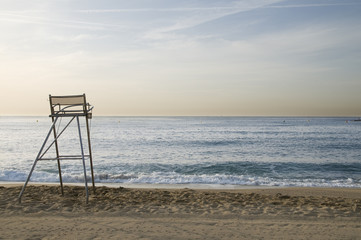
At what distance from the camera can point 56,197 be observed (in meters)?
8.45

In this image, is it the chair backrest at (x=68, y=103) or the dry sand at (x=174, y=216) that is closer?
the dry sand at (x=174, y=216)

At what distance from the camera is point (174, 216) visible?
261 inches

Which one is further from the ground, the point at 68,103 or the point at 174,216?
the point at 68,103

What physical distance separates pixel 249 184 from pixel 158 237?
8.37 metres

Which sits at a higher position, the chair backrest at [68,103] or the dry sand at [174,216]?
the chair backrest at [68,103]

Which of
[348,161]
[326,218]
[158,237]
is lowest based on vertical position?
[348,161]

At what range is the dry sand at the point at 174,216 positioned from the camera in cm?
554

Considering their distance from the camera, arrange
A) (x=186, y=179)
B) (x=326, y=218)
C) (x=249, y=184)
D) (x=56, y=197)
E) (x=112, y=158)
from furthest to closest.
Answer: (x=112, y=158)
(x=186, y=179)
(x=249, y=184)
(x=56, y=197)
(x=326, y=218)

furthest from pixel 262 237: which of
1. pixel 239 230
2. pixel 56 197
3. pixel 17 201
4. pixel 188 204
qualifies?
pixel 17 201

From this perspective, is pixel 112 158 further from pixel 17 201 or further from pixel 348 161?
pixel 348 161

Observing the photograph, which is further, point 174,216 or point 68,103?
point 68,103

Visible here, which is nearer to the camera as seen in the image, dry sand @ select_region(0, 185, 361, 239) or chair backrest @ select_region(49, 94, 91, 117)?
dry sand @ select_region(0, 185, 361, 239)

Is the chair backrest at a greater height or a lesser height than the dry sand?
greater

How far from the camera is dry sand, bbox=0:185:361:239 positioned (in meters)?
5.54
